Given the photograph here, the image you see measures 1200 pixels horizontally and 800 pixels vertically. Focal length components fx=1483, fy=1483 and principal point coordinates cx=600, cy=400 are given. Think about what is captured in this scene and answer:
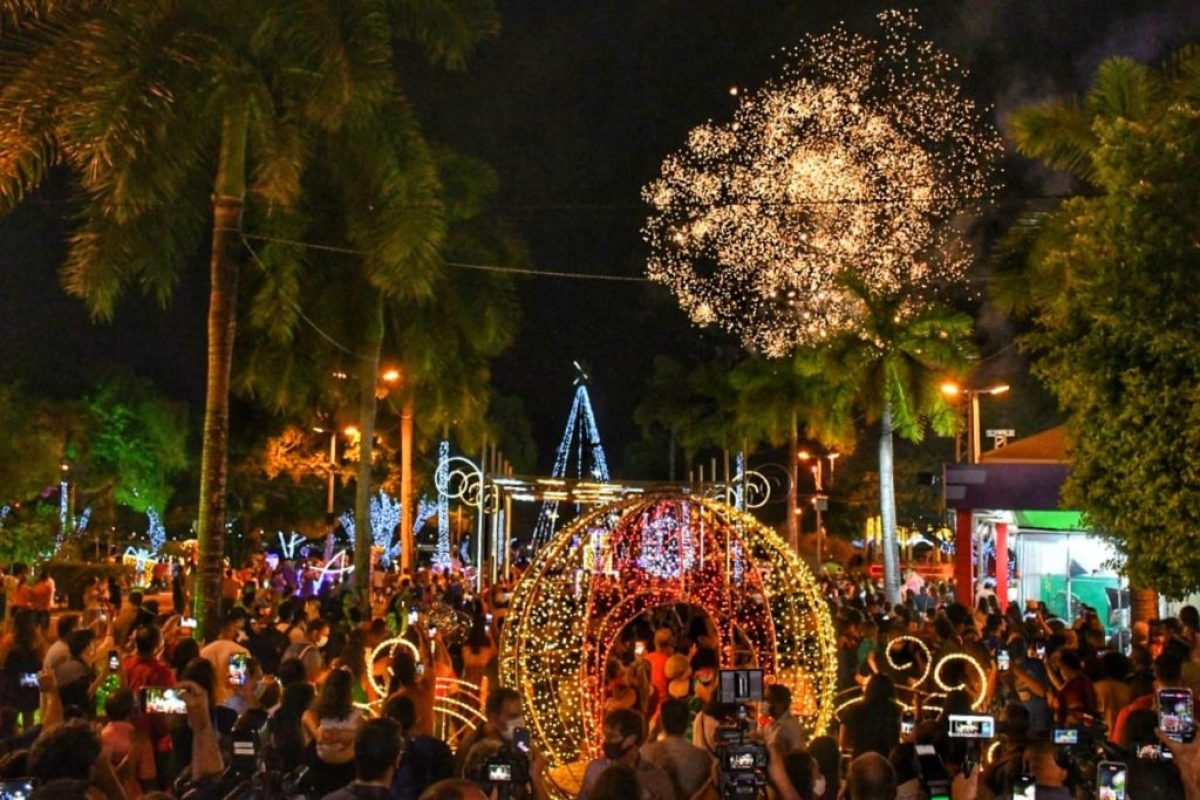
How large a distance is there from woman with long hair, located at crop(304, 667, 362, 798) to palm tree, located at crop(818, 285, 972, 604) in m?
25.0

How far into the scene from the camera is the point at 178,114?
55.3ft

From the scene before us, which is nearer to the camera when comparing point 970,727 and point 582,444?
point 970,727

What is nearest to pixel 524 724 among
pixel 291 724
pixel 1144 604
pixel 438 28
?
pixel 291 724

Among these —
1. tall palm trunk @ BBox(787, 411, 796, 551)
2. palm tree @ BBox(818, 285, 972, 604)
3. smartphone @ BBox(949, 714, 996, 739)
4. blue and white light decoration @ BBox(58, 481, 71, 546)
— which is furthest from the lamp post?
smartphone @ BBox(949, 714, 996, 739)

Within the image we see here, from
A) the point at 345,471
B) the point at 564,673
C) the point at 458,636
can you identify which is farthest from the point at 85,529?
the point at 564,673

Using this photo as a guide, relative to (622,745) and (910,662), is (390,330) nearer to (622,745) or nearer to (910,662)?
(910,662)

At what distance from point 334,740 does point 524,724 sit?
1965 millimetres

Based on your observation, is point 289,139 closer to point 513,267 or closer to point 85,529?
point 513,267

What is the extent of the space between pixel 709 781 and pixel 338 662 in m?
3.79

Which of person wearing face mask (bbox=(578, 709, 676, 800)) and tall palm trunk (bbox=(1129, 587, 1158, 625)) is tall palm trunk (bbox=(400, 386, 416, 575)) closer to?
tall palm trunk (bbox=(1129, 587, 1158, 625))

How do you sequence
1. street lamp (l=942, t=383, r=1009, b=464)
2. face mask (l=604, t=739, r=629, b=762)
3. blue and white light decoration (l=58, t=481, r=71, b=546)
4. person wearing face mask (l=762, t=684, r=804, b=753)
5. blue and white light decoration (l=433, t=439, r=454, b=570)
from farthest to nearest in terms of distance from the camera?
blue and white light decoration (l=58, t=481, r=71, b=546), blue and white light decoration (l=433, t=439, r=454, b=570), street lamp (l=942, t=383, r=1009, b=464), person wearing face mask (l=762, t=684, r=804, b=753), face mask (l=604, t=739, r=629, b=762)

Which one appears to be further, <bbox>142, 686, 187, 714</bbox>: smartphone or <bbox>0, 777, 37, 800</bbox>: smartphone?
<bbox>142, 686, 187, 714</bbox>: smartphone

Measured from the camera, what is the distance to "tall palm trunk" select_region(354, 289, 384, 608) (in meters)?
27.8

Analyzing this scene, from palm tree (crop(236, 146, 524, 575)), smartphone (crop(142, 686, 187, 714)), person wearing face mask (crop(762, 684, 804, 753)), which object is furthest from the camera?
palm tree (crop(236, 146, 524, 575))
